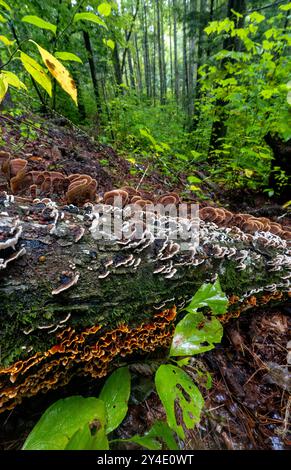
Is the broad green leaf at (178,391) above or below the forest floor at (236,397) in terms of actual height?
above

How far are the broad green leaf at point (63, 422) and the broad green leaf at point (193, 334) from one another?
0.63 meters

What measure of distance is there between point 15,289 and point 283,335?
Answer: 10.2 ft

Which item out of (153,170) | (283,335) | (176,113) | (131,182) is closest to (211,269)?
(283,335)

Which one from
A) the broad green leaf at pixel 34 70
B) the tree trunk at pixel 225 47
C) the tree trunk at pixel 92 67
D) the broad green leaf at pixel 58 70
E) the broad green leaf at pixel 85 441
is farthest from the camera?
the tree trunk at pixel 225 47

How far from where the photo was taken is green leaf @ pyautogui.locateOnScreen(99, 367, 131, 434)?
1.68 meters

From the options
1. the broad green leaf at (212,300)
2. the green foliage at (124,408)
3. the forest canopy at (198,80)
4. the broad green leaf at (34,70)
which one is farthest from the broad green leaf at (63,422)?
the forest canopy at (198,80)

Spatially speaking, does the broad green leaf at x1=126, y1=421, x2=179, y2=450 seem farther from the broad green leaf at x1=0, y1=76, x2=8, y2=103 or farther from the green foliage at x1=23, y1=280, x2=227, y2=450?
the broad green leaf at x1=0, y1=76, x2=8, y2=103

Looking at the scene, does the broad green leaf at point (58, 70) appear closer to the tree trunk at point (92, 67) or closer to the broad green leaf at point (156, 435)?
the broad green leaf at point (156, 435)

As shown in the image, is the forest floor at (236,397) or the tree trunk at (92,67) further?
the tree trunk at (92,67)

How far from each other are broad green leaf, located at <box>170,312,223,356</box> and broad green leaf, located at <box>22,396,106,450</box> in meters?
0.63

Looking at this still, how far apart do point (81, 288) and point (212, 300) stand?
1049mm

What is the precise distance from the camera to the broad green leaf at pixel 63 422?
1420 millimetres

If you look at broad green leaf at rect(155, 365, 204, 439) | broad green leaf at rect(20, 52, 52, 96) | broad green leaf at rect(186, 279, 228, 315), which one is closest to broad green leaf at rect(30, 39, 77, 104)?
broad green leaf at rect(20, 52, 52, 96)

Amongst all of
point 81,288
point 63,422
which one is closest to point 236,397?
point 63,422
